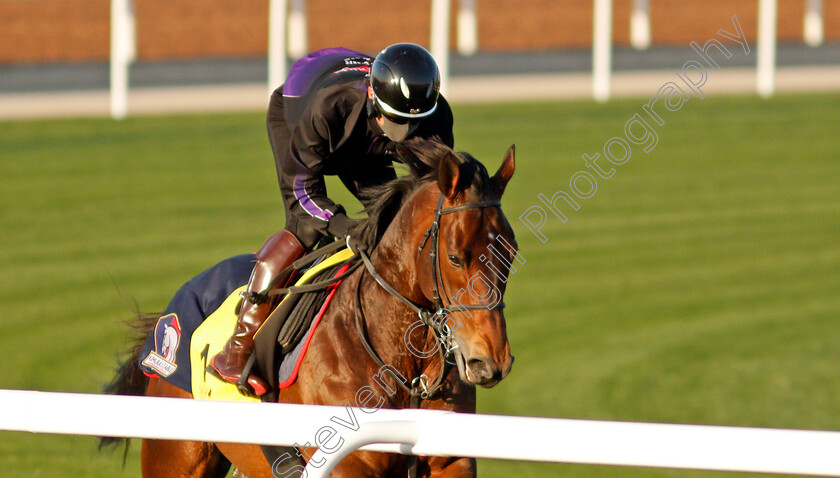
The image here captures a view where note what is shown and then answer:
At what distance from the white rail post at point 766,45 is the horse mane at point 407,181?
18.5m

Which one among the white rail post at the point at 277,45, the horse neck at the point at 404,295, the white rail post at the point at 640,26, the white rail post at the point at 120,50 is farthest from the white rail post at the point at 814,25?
the horse neck at the point at 404,295

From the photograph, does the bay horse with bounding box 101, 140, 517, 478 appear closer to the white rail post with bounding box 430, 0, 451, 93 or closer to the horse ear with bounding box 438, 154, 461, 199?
the horse ear with bounding box 438, 154, 461, 199

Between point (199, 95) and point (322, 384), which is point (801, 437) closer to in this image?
point (322, 384)

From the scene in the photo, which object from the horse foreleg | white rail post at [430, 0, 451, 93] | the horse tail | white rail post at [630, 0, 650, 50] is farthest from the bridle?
white rail post at [630, 0, 650, 50]

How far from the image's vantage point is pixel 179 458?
4.27 m

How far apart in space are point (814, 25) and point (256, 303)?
28343mm

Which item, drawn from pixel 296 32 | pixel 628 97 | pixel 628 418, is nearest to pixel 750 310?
pixel 628 418

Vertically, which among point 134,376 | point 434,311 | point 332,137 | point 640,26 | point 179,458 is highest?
point 332,137

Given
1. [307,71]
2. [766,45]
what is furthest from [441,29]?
[307,71]

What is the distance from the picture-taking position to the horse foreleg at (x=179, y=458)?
425 centimetres

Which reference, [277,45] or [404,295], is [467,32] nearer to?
[277,45]

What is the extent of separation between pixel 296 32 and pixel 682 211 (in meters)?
11.8

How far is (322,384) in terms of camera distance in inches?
141

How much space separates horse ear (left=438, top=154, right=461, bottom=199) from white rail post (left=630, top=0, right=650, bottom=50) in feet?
81.5
